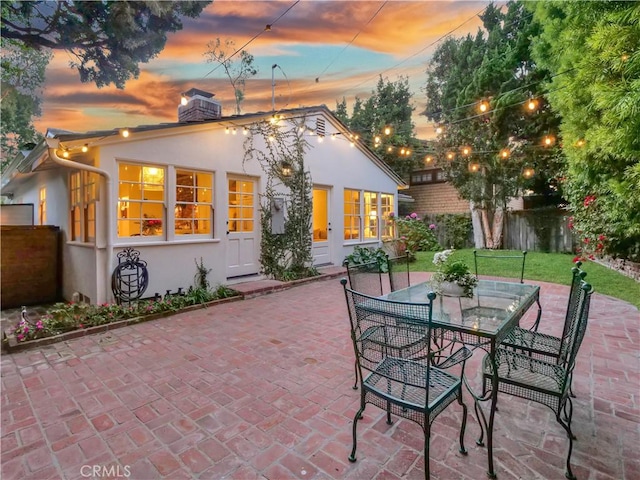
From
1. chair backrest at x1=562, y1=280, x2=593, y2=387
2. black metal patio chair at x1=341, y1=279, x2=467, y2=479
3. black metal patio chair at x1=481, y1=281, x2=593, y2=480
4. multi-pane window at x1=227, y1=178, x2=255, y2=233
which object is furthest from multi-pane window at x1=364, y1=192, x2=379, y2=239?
chair backrest at x1=562, y1=280, x2=593, y2=387

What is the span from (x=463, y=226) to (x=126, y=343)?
12493 millimetres

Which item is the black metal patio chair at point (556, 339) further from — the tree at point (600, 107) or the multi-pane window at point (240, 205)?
the multi-pane window at point (240, 205)

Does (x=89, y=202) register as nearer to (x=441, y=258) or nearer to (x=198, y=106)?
(x=198, y=106)

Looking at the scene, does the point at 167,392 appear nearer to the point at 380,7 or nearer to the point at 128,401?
the point at 128,401

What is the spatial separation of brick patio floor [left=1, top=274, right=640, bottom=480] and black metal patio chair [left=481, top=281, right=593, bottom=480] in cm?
30

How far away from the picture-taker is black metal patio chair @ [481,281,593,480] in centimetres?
177

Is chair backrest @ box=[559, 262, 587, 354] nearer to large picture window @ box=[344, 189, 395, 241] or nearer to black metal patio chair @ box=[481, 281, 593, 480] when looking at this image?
black metal patio chair @ box=[481, 281, 593, 480]

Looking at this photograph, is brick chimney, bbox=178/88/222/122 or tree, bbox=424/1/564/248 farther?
tree, bbox=424/1/564/248

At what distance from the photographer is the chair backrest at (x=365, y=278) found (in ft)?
9.66

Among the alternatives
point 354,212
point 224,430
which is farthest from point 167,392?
point 354,212

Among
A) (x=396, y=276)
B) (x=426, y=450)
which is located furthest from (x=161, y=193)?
(x=426, y=450)

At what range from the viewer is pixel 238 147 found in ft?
21.0

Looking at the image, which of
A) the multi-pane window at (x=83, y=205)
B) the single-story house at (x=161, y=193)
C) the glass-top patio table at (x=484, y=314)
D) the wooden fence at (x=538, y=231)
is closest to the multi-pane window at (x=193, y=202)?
the single-story house at (x=161, y=193)

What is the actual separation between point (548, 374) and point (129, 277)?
519 centimetres
